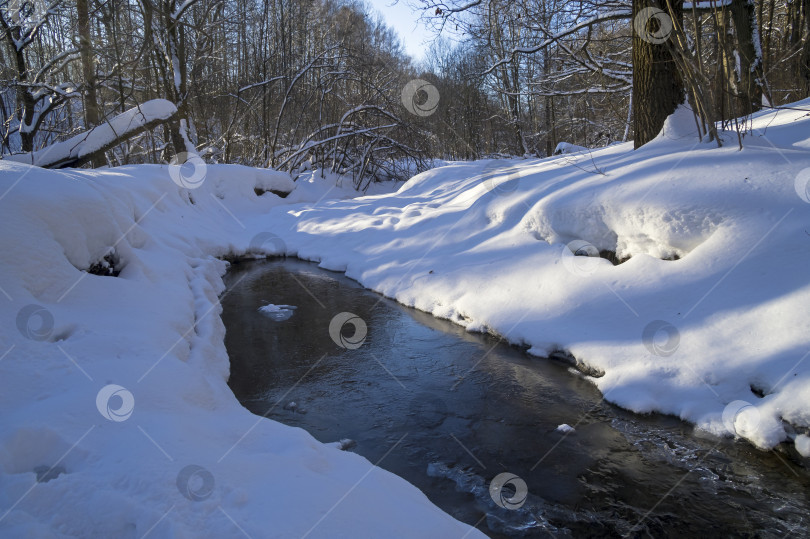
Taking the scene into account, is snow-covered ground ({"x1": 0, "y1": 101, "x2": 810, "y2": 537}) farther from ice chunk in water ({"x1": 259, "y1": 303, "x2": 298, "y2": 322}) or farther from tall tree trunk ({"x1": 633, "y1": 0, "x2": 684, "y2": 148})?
ice chunk in water ({"x1": 259, "y1": 303, "x2": 298, "y2": 322})

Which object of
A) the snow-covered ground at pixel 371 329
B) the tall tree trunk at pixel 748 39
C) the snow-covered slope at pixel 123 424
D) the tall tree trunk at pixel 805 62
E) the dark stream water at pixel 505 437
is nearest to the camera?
the snow-covered slope at pixel 123 424

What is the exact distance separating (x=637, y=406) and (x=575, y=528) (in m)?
1.52

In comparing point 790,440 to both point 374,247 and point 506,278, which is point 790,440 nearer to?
point 506,278

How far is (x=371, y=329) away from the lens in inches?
244

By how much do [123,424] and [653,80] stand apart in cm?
717

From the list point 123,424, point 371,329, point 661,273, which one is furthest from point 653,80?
point 123,424

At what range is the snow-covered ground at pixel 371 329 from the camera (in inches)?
87.0

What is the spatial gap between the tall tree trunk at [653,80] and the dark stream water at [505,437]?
3.95 m

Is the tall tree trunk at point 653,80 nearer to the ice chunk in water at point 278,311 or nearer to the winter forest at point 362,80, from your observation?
the winter forest at point 362,80

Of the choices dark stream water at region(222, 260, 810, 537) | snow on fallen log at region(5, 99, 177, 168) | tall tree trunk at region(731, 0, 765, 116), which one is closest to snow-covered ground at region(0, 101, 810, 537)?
dark stream water at region(222, 260, 810, 537)

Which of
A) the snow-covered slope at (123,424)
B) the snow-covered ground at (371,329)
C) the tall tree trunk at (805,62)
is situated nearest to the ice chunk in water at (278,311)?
the snow-covered ground at (371,329)

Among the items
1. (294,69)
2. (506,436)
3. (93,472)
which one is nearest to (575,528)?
(506,436)

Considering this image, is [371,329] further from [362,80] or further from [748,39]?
[362,80]

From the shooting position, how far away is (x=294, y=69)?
1733 cm
